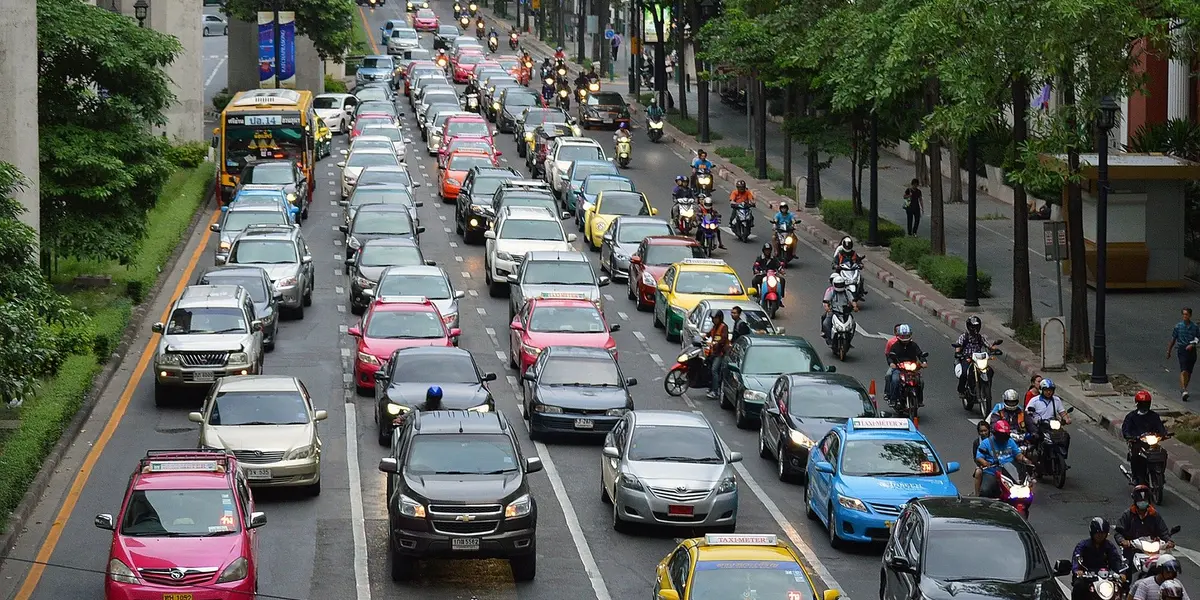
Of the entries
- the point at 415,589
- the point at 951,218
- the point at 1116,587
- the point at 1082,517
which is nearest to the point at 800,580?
the point at 1116,587

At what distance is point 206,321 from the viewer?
30641 millimetres

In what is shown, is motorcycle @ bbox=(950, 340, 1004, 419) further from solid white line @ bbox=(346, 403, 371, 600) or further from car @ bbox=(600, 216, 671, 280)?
car @ bbox=(600, 216, 671, 280)

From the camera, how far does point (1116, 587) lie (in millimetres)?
18156

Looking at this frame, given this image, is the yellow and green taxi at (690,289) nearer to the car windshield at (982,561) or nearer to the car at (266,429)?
the car at (266,429)

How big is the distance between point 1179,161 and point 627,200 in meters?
13.7

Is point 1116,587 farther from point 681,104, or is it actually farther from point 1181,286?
point 681,104

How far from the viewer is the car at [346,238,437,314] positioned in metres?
37.8

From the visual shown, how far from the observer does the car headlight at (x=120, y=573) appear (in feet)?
59.2

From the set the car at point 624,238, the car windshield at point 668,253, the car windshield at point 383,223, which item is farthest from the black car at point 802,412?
the car windshield at point 383,223

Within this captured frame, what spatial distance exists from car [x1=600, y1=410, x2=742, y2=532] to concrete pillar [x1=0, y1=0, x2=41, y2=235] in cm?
1485

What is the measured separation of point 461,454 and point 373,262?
1762cm

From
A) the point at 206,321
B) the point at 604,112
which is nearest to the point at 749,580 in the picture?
the point at 206,321

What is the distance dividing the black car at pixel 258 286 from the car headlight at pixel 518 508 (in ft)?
47.6

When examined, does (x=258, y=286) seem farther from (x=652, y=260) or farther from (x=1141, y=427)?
(x=1141, y=427)
